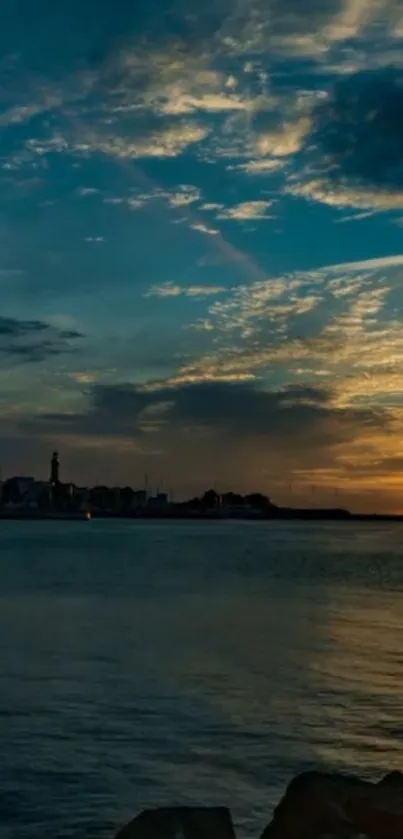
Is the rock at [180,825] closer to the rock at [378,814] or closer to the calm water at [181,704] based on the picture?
the rock at [378,814]

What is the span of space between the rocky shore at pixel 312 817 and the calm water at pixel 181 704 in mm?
3681

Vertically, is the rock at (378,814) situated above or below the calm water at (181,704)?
above

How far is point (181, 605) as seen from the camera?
172 ft

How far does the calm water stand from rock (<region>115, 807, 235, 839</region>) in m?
4.37

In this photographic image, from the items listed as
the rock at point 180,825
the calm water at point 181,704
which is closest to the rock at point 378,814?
the rock at point 180,825

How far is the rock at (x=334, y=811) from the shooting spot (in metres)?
11.2

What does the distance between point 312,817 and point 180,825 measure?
1.45 meters

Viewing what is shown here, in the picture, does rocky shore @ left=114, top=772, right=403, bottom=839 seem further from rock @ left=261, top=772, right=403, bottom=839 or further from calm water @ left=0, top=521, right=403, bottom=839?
calm water @ left=0, top=521, right=403, bottom=839

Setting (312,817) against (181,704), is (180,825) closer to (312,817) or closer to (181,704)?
(312,817)

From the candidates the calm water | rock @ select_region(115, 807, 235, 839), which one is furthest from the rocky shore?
the calm water


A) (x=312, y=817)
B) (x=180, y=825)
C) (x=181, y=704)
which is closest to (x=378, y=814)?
(x=312, y=817)

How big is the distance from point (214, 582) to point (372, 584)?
1073 centimetres

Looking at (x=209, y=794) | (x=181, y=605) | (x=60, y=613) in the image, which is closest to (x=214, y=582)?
(x=181, y=605)

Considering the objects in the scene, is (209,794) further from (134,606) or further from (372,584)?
(372,584)
